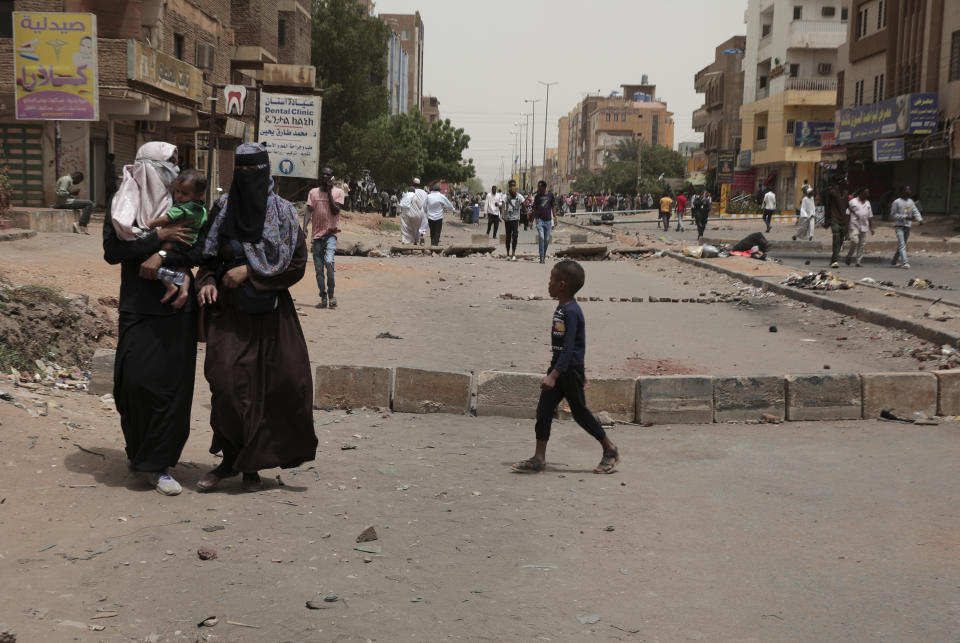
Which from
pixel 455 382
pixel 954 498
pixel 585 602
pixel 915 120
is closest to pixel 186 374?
pixel 585 602

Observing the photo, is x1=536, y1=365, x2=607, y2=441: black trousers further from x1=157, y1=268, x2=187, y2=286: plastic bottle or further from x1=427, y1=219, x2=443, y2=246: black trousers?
x1=427, y1=219, x2=443, y2=246: black trousers

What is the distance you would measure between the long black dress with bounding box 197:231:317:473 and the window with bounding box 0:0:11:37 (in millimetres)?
24092

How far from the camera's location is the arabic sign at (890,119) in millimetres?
35719

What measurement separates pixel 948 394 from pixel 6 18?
81.8ft

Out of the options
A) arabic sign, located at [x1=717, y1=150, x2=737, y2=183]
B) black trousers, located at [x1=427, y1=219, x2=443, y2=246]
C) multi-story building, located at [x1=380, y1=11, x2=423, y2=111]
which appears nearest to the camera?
Answer: black trousers, located at [x1=427, y1=219, x2=443, y2=246]

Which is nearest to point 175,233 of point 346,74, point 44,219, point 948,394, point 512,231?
point 948,394

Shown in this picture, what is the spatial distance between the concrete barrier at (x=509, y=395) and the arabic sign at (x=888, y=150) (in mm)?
34383

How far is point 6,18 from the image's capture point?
25.2 m

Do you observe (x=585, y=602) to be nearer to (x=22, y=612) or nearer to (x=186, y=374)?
(x=22, y=612)

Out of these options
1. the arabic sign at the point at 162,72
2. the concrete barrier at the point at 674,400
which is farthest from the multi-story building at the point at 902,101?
the concrete barrier at the point at 674,400

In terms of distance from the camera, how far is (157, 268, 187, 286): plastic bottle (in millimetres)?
4578

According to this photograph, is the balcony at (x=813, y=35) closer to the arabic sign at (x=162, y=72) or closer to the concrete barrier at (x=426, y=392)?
the arabic sign at (x=162, y=72)

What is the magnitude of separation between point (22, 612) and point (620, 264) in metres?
20.3

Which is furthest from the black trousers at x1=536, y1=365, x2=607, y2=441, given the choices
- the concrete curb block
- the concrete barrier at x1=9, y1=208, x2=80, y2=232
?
the concrete barrier at x1=9, y1=208, x2=80, y2=232
